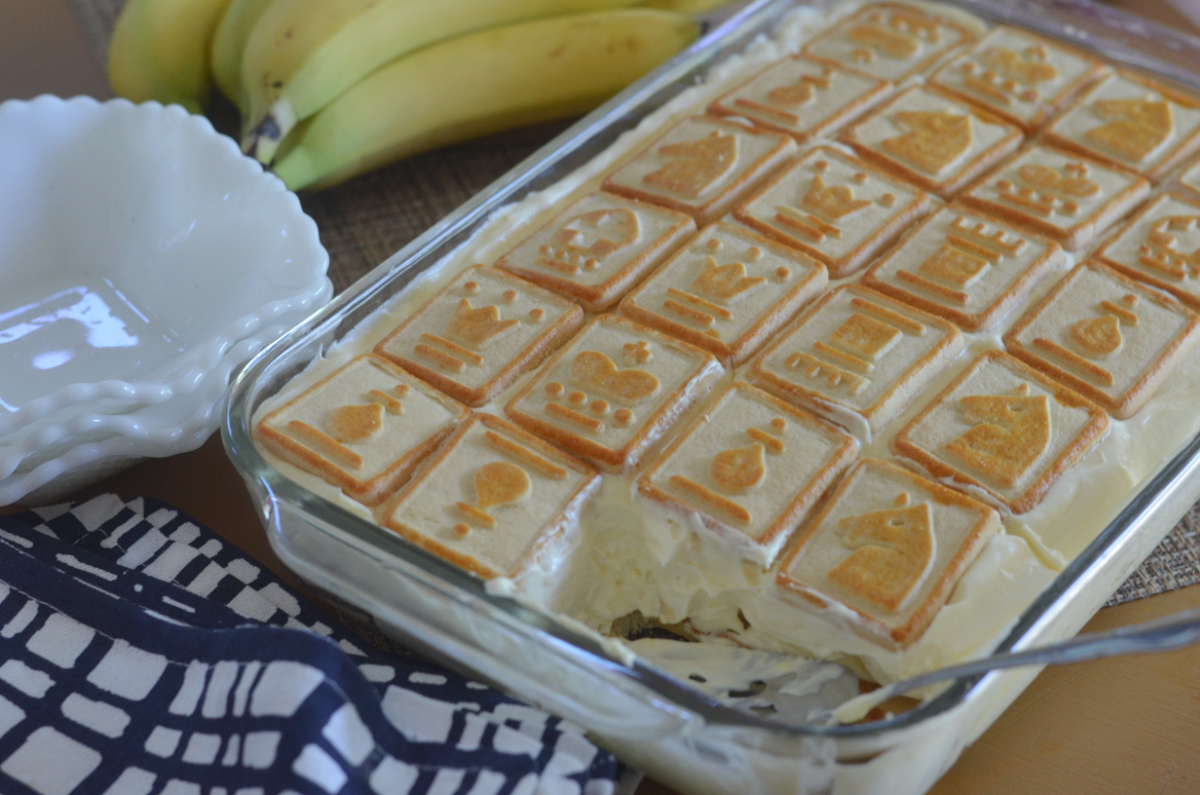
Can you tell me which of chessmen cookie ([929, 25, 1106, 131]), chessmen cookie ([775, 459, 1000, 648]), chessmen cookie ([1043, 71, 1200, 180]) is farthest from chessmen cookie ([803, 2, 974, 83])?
chessmen cookie ([775, 459, 1000, 648])

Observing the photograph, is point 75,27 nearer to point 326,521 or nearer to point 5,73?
point 5,73

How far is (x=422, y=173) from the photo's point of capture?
1.45m

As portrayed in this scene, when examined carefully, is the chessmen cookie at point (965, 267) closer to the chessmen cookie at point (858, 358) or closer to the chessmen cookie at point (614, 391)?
the chessmen cookie at point (858, 358)

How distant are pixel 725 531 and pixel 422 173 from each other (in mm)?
767

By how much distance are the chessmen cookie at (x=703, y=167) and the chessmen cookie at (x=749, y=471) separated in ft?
0.91

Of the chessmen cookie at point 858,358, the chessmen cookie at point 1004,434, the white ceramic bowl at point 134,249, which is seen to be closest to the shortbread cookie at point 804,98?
the chessmen cookie at point 858,358

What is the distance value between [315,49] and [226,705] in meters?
0.77

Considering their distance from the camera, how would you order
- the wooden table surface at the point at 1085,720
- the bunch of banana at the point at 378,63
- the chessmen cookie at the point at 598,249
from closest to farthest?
the wooden table surface at the point at 1085,720 < the chessmen cookie at the point at 598,249 < the bunch of banana at the point at 378,63

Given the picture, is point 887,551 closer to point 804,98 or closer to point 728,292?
point 728,292

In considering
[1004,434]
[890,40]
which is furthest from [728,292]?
[890,40]

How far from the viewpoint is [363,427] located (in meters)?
0.95

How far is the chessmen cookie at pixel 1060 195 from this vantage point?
111 cm

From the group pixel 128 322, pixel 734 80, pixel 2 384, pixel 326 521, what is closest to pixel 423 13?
pixel 734 80

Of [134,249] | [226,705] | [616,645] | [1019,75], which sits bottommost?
[226,705]
